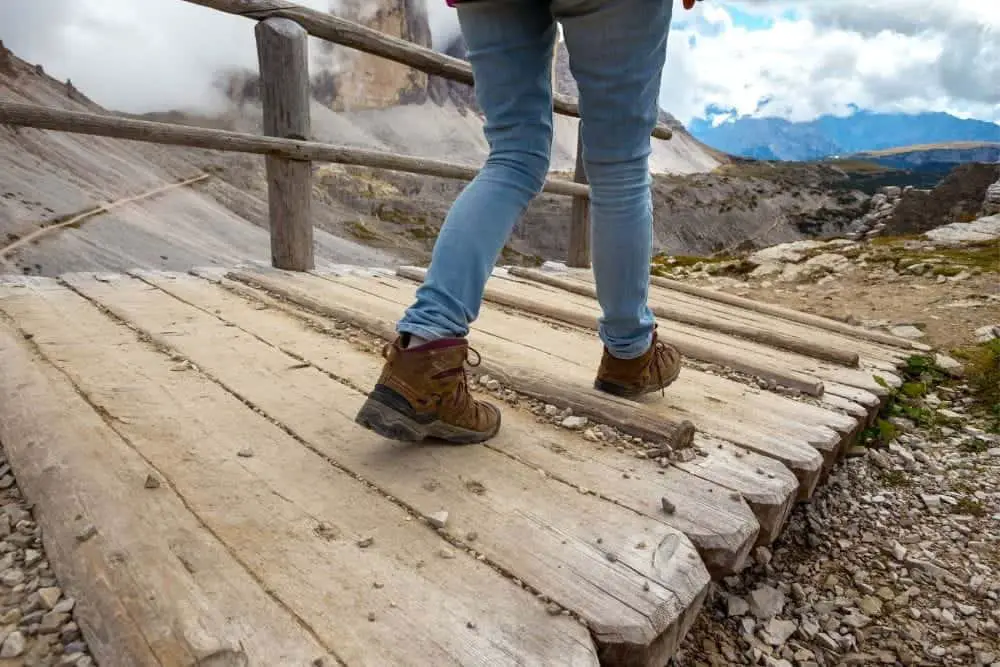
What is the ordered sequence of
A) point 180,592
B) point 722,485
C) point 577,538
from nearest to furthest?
point 180,592
point 577,538
point 722,485

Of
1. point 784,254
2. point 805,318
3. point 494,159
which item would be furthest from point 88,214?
point 494,159

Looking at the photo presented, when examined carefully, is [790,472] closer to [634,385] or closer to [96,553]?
[634,385]

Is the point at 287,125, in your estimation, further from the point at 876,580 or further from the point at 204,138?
the point at 876,580

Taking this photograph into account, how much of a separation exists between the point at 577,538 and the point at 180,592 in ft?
2.18

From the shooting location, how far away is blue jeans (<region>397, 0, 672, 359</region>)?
4.58ft

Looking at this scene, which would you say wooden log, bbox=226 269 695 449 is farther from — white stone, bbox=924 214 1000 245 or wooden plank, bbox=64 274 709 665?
white stone, bbox=924 214 1000 245

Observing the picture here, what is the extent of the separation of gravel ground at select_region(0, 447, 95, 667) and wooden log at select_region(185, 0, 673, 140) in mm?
2841

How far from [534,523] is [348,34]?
3609mm

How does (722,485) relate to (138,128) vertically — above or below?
below

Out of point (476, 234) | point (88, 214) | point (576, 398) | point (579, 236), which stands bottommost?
point (88, 214)

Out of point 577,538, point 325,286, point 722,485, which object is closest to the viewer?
point 577,538

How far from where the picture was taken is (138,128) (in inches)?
125

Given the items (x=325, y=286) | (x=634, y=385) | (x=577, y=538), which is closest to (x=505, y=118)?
(x=634, y=385)

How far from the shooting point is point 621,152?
154 cm
